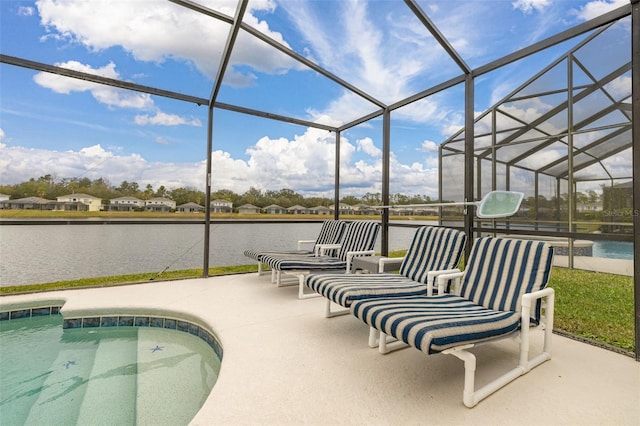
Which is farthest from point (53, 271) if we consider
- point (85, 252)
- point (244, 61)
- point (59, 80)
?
point (244, 61)

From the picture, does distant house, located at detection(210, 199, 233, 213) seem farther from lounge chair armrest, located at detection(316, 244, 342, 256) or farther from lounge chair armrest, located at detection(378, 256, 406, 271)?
lounge chair armrest, located at detection(378, 256, 406, 271)

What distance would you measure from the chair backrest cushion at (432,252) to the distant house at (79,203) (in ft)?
14.9

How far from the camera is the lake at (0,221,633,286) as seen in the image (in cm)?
403

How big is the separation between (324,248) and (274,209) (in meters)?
1.67

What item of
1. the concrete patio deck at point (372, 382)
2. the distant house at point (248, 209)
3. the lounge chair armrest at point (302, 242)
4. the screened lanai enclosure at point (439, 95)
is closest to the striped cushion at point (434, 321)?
the concrete patio deck at point (372, 382)

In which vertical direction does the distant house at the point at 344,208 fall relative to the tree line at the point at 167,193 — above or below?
below

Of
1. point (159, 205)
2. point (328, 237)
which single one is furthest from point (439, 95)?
point (159, 205)

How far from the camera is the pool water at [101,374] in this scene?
1868 millimetres

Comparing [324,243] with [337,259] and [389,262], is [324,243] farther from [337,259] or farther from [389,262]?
[389,262]

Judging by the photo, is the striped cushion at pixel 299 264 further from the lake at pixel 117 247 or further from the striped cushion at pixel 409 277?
the lake at pixel 117 247

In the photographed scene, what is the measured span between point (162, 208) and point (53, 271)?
5.39ft

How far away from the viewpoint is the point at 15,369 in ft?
7.77

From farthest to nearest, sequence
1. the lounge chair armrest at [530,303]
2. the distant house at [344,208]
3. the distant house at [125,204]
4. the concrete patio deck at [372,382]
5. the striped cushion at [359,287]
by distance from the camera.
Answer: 1. the distant house at [344,208]
2. the distant house at [125,204]
3. the striped cushion at [359,287]
4. the lounge chair armrest at [530,303]
5. the concrete patio deck at [372,382]

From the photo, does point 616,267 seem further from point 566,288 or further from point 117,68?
point 117,68
